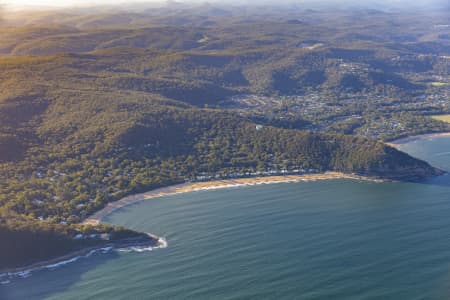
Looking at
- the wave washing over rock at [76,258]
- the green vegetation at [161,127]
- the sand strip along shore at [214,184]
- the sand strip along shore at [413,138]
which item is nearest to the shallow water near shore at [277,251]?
the wave washing over rock at [76,258]

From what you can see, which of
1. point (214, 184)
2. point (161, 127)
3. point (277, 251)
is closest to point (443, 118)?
point (161, 127)

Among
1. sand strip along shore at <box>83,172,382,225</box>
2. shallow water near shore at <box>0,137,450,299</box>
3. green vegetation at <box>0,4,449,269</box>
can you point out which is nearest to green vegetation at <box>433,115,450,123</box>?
green vegetation at <box>0,4,449,269</box>

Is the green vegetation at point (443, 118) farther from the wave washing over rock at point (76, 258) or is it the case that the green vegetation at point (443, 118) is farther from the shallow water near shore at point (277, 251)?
the wave washing over rock at point (76, 258)

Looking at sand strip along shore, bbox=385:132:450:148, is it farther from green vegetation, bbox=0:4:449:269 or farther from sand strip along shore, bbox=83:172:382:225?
sand strip along shore, bbox=83:172:382:225

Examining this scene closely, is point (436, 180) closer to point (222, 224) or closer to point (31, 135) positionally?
point (222, 224)

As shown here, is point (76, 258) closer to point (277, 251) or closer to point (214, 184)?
point (277, 251)

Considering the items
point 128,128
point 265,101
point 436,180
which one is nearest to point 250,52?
point 265,101
